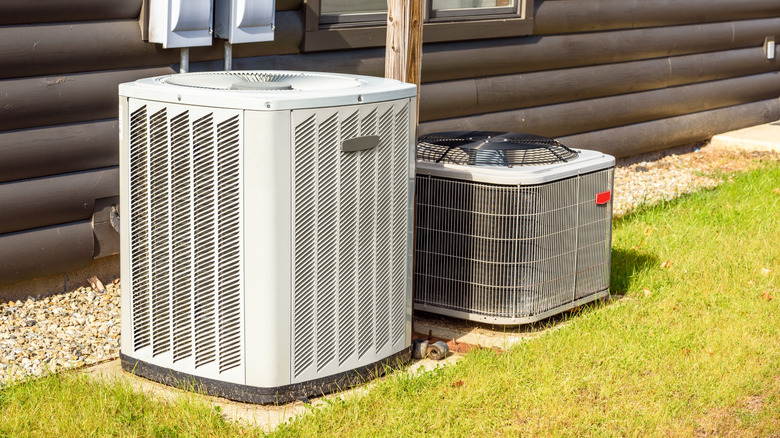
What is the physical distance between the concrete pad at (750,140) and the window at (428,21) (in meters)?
3.21

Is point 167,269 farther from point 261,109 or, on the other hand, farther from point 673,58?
point 673,58

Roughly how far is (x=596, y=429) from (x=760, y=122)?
7.42 m

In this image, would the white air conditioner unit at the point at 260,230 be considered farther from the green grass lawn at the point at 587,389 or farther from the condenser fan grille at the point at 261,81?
the green grass lawn at the point at 587,389

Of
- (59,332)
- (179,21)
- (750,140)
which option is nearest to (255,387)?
(59,332)

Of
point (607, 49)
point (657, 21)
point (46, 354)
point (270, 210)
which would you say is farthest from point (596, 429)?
point (657, 21)

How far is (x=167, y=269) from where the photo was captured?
12.5 feet

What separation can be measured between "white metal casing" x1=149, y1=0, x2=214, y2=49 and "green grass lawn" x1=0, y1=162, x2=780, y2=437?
1.83 m

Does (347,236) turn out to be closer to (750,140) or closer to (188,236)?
(188,236)

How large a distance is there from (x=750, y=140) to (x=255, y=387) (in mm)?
6979

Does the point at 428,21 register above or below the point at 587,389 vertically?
above

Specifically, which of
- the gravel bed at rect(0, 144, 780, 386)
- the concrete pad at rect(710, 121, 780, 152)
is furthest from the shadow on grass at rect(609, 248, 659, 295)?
the concrete pad at rect(710, 121, 780, 152)

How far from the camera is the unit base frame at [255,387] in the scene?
3.75 metres

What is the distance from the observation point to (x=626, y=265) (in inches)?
223

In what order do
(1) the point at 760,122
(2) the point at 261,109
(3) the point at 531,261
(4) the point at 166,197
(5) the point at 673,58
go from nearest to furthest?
(2) the point at 261,109, (4) the point at 166,197, (3) the point at 531,261, (5) the point at 673,58, (1) the point at 760,122
